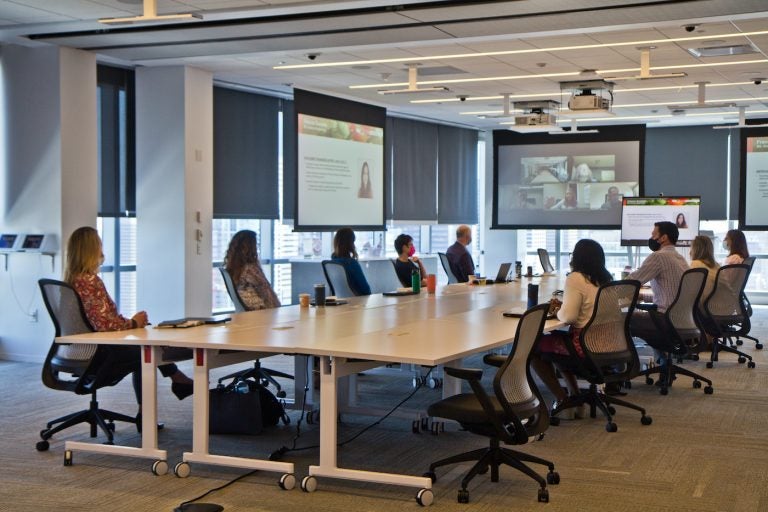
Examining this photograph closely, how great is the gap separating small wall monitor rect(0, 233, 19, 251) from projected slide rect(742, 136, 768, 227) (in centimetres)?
977

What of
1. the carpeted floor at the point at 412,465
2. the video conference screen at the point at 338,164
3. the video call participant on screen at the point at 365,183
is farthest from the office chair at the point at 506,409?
the video call participant on screen at the point at 365,183

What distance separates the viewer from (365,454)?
5.22m

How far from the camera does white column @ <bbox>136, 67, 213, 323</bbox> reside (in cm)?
959

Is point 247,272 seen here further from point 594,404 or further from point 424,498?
point 424,498

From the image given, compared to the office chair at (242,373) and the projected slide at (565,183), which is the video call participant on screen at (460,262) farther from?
the projected slide at (565,183)

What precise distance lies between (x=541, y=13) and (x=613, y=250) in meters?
10.0

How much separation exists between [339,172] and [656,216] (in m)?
4.18

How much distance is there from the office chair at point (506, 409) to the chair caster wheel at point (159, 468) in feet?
4.34

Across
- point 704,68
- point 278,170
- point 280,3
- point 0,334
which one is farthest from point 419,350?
point 278,170

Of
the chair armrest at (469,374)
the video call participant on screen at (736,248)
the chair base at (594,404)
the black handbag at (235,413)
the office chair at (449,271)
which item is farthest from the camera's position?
A: the office chair at (449,271)

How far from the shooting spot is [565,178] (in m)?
14.6

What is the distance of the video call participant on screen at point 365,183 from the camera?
12031mm

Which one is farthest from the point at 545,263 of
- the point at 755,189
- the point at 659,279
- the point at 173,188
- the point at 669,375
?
the point at 173,188

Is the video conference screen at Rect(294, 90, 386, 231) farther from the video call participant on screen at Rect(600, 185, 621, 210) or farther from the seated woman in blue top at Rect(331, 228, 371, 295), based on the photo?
the video call participant on screen at Rect(600, 185, 621, 210)
